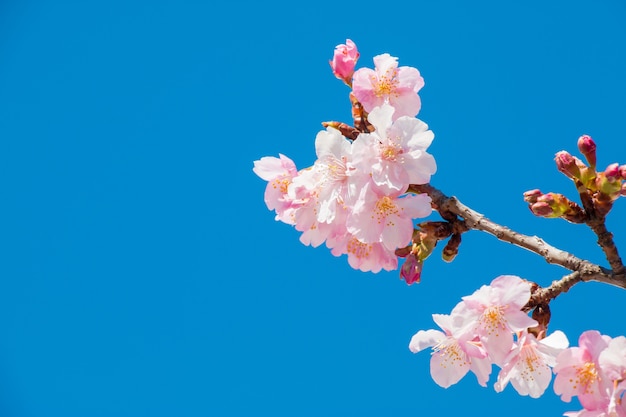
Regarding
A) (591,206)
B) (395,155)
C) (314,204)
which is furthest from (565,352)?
(314,204)


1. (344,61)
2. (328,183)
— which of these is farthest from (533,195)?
(344,61)

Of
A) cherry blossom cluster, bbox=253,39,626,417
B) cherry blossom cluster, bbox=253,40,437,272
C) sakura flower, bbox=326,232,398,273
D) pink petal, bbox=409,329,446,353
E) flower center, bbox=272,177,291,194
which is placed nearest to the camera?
cherry blossom cluster, bbox=253,39,626,417

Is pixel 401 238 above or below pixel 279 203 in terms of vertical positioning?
below

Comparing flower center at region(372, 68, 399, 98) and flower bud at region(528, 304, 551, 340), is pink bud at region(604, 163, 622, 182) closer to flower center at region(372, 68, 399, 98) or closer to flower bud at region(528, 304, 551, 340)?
flower bud at region(528, 304, 551, 340)

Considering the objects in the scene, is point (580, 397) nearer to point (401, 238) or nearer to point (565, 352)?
point (565, 352)

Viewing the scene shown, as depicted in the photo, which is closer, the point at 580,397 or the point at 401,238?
the point at 580,397

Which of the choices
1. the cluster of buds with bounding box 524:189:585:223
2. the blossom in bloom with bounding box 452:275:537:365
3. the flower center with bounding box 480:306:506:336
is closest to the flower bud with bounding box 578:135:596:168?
the cluster of buds with bounding box 524:189:585:223

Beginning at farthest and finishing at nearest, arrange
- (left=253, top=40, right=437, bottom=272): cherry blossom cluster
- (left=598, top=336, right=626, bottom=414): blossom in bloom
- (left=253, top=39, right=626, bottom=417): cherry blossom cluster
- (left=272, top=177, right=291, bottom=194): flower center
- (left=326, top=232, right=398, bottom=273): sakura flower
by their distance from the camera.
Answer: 1. (left=272, top=177, right=291, bottom=194): flower center
2. (left=326, top=232, right=398, bottom=273): sakura flower
3. (left=253, top=40, right=437, bottom=272): cherry blossom cluster
4. (left=253, top=39, right=626, bottom=417): cherry blossom cluster
5. (left=598, top=336, right=626, bottom=414): blossom in bloom
